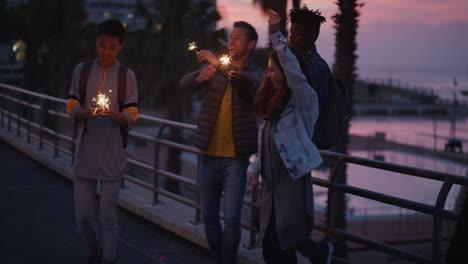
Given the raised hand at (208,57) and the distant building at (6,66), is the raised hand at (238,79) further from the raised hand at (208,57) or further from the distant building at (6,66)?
the distant building at (6,66)

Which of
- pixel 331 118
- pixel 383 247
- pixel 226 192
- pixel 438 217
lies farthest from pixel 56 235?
pixel 438 217

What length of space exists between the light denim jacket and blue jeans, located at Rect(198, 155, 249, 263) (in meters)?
0.88

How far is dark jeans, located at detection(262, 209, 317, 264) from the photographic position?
11.6 feet

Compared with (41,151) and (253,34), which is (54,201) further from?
(253,34)

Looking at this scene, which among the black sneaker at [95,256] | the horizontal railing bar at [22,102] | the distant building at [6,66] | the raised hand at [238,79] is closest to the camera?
the raised hand at [238,79]

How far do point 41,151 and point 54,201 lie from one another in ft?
11.8

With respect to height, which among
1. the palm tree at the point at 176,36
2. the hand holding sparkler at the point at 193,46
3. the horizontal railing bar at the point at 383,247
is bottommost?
the horizontal railing bar at the point at 383,247

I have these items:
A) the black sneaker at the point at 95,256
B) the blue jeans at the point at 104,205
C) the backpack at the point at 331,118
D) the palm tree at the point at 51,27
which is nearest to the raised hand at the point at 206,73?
the backpack at the point at 331,118

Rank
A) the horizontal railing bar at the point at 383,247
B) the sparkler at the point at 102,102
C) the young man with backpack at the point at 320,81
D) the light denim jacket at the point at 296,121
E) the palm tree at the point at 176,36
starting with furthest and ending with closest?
1. the palm tree at the point at 176,36
2. the sparkler at the point at 102,102
3. the horizontal railing bar at the point at 383,247
4. the young man with backpack at the point at 320,81
5. the light denim jacket at the point at 296,121

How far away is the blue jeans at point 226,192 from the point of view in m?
4.18

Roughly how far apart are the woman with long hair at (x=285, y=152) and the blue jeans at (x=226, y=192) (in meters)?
0.61

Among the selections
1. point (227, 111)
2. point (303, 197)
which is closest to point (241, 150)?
Result: point (227, 111)

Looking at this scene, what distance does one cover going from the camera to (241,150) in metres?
4.12

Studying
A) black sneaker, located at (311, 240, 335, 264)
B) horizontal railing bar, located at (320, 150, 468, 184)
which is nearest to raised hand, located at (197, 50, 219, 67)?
horizontal railing bar, located at (320, 150, 468, 184)
